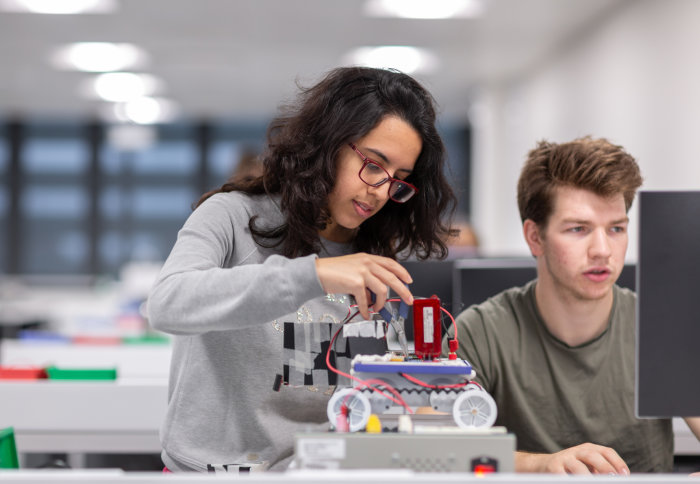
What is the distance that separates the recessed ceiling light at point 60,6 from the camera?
4715 mm

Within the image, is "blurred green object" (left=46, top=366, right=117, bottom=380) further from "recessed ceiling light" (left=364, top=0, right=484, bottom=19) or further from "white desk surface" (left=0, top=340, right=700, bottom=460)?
"recessed ceiling light" (left=364, top=0, right=484, bottom=19)

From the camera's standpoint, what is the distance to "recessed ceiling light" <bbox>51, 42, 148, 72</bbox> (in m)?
5.85

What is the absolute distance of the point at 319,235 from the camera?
4.86 ft

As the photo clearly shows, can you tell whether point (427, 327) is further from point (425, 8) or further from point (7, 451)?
point (425, 8)

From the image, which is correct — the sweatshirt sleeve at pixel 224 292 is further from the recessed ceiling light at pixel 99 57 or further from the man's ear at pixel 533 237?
the recessed ceiling light at pixel 99 57

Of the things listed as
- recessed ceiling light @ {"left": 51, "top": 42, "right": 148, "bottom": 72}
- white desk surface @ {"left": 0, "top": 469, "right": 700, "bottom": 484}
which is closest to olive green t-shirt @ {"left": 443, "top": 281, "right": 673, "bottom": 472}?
white desk surface @ {"left": 0, "top": 469, "right": 700, "bottom": 484}

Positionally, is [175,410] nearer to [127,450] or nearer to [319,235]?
[319,235]

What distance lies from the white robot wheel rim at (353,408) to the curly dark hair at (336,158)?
1.52 feet

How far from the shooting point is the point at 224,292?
Answer: 1.05 meters

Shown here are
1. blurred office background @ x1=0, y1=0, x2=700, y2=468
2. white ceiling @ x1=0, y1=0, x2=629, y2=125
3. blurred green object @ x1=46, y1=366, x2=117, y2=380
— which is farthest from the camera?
white ceiling @ x1=0, y1=0, x2=629, y2=125

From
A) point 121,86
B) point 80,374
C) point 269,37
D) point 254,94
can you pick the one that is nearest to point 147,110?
point 121,86

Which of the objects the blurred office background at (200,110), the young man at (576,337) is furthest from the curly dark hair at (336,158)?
the young man at (576,337)

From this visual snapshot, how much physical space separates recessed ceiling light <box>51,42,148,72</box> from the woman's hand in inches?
206

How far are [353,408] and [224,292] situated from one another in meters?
0.25
